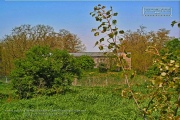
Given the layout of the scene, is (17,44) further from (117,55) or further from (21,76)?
(117,55)

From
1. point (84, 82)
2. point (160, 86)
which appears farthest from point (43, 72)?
point (160, 86)

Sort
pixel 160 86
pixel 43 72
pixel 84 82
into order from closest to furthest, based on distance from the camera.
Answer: pixel 160 86
pixel 43 72
pixel 84 82

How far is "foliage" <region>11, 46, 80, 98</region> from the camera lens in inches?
416

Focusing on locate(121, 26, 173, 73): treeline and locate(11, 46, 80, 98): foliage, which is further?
locate(121, 26, 173, 73): treeline

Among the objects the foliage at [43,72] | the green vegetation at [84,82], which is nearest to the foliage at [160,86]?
the green vegetation at [84,82]

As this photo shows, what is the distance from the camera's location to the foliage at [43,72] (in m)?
10.6

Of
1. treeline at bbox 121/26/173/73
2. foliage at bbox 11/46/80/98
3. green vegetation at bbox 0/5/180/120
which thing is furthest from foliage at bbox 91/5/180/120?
treeline at bbox 121/26/173/73

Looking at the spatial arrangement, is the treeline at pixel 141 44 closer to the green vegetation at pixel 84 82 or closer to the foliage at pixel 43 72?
the green vegetation at pixel 84 82

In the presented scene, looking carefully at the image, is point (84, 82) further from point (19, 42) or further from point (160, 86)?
point (160, 86)

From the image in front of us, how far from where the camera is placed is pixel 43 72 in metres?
11.0

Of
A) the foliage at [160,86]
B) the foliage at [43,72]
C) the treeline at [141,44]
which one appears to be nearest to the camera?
the foliage at [160,86]

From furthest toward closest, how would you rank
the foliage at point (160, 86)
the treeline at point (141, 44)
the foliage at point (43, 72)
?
the treeline at point (141, 44) → the foliage at point (43, 72) → the foliage at point (160, 86)

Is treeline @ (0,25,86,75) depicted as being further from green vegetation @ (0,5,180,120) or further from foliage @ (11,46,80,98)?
foliage @ (11,46,80,98)

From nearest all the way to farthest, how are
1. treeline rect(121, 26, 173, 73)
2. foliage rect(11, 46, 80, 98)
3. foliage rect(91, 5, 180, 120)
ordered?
1. foliage rect(91, 5, 180, 120)
2. foliage rect(11, 46, 80, 98)
3. treeline rect(121, 26, 173, 73)
